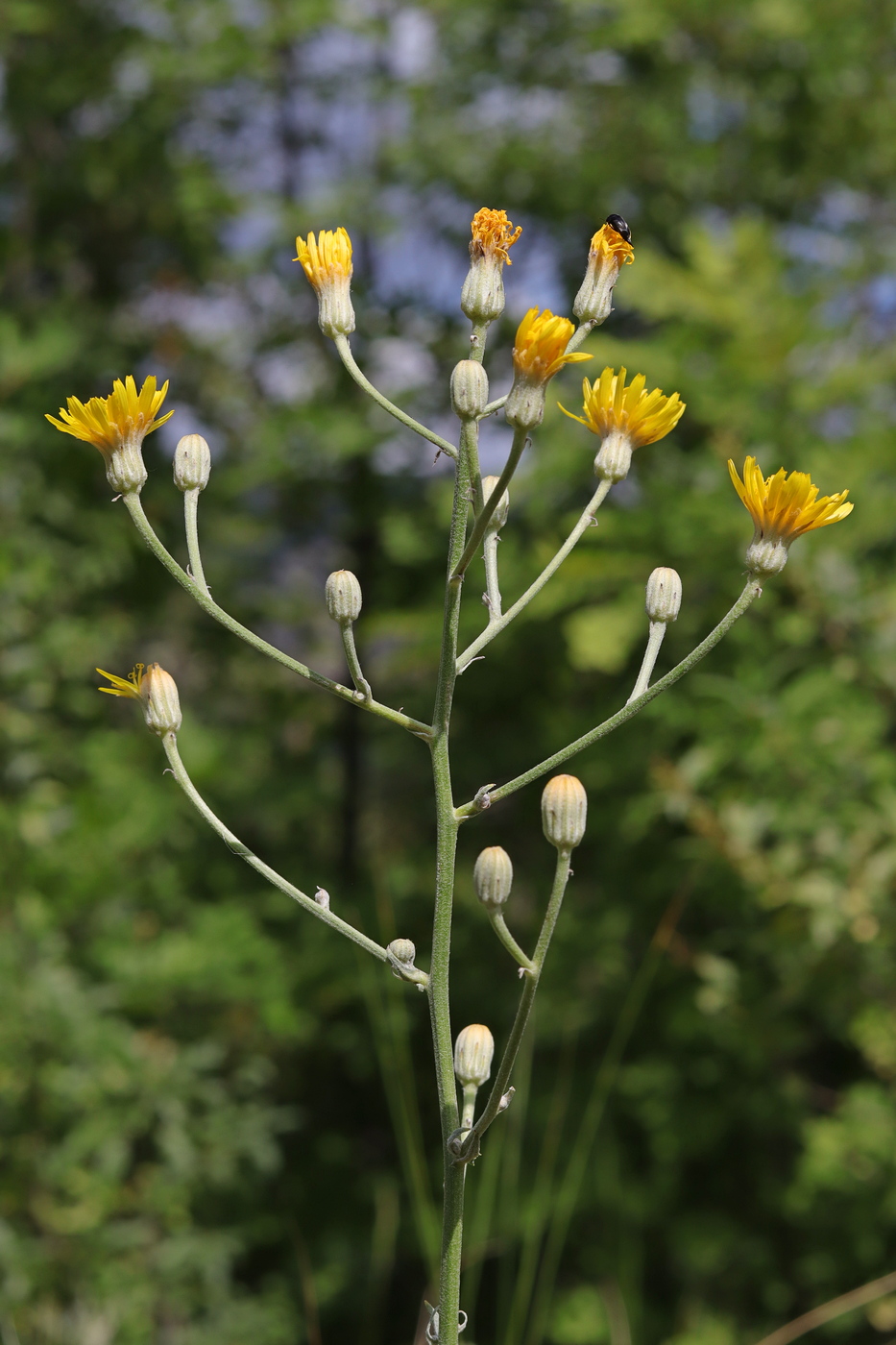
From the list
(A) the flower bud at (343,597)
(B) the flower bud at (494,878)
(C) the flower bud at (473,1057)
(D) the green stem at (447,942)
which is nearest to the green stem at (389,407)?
(D) the green stem at (447,942)

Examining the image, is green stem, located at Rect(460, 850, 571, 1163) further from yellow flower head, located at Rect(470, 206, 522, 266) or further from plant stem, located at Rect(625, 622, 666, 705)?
yellow flower head, located at Rect(470, 206, 522, 266)

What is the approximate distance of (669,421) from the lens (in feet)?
3.41

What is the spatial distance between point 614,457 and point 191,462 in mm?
427

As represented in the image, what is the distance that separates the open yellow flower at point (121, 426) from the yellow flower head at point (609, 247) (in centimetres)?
44

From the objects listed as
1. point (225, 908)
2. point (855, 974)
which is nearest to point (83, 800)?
point (225, 908)

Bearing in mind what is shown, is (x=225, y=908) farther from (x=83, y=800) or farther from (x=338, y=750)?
(x=338, y=750)

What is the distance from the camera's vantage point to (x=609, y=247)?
3.43ft

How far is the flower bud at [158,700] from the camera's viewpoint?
3.46 feet

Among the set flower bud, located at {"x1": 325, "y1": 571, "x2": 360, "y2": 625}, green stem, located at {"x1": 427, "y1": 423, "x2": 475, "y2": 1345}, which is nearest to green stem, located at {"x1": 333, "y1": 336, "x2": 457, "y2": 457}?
green stem, located at {"x1": 427, "y1": 423, "x2": 475, "y2": 1345}

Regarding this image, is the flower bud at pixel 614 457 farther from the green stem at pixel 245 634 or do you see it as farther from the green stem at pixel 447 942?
the green stem at pixel 245 634

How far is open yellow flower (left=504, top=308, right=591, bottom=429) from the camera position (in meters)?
0.88

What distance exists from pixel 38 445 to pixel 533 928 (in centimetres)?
255

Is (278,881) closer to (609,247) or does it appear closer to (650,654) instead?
(650,654)

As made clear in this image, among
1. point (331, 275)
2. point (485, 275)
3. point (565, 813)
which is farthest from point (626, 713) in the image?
point (331, 275)
